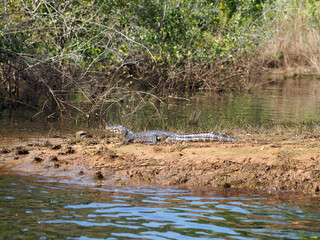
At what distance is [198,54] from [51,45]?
5.69 meters

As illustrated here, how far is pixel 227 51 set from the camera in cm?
1788

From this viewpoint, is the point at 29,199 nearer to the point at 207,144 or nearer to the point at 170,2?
the point at 207,144

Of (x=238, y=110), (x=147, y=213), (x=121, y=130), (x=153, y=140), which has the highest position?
(x=238, y=110)

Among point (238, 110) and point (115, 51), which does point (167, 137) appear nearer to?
point (115, 51)

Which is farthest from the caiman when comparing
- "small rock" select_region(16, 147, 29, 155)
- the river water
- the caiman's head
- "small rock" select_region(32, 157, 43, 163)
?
the river water

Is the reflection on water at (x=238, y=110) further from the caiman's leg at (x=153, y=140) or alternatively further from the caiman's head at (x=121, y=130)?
the caiman's leg at (x=153, y=140)

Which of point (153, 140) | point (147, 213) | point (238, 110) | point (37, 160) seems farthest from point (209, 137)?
point (238, 110)

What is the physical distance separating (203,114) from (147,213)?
842 cm

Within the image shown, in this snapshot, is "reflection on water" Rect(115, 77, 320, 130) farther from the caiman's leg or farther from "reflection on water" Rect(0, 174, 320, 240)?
"reflection on water" Rect(0, 174, 320, 240)

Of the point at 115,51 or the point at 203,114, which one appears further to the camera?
the point at 203,114

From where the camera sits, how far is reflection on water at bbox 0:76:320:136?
1163cm

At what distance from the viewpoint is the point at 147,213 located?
18.2ft

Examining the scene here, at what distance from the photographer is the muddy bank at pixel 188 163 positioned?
7.10 meters

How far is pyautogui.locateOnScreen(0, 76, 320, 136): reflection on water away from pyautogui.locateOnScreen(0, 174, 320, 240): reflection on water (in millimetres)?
4312
